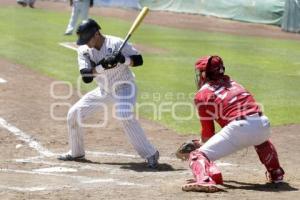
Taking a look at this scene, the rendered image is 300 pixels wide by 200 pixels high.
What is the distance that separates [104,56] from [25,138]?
1851 mm

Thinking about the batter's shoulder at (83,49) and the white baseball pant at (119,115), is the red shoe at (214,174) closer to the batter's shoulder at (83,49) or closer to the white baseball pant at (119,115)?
the white baseball pant at (119,115)

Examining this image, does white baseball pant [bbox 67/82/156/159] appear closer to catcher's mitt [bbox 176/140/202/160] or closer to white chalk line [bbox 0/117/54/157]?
white chalk line [bbox 0/117/54/157]

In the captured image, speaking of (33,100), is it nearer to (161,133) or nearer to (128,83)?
(161,133)

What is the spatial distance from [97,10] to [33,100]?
22.0 m

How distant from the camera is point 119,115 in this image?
6914 mm

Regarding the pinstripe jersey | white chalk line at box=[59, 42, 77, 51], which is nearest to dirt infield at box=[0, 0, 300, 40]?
white chalk line at box=[59, 42, 77, 51]

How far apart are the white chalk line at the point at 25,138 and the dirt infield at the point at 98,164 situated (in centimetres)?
1

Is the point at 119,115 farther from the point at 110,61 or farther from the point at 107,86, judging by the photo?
the point at 110,61

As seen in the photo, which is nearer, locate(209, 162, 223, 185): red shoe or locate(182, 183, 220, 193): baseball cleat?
locate(182, 183, 220, 193): baseball cleat

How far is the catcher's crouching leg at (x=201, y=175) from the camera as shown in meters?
5.63

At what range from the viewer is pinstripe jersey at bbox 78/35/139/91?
696 cm

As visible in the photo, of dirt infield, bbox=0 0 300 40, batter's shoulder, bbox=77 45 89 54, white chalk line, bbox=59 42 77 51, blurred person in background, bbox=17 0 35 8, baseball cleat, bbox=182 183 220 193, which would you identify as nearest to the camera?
baseball cleat, bbox=182 183 220 193

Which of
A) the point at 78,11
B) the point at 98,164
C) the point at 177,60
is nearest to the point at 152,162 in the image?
the point at 98,164

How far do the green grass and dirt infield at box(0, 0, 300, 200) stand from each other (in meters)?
1.20
